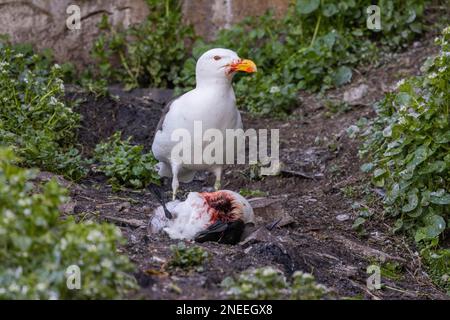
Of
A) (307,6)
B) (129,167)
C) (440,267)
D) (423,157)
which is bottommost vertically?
(440,267)

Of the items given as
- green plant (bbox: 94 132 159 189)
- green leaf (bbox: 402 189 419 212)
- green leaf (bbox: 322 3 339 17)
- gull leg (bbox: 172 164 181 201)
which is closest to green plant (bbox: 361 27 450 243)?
green leaf (bbox: 402 189 419 212)

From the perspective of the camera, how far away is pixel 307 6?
9094 millimetres

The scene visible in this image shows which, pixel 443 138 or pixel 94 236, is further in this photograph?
pixel 443 138

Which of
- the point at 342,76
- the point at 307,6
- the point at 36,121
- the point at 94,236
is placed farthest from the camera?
the point at 307,6

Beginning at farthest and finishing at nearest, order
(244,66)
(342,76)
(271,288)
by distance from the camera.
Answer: (342,76), (244,66), (271,288)

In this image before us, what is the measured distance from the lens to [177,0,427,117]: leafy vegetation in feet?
29.4

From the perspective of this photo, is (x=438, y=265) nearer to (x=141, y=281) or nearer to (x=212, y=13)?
(x=141, y=281)

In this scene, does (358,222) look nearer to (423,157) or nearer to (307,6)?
(423,157)

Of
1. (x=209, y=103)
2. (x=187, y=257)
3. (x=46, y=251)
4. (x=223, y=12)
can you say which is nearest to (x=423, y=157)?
(x=209, y=103)

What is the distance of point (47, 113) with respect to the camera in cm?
695

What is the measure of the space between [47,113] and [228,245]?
2.39 metres

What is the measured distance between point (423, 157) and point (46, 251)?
315 cm

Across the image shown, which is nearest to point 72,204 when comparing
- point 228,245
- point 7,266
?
point 228,245

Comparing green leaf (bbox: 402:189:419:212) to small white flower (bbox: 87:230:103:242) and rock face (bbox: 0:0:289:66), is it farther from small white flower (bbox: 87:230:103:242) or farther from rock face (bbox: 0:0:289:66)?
rock face (bbox: 0:0:289:66)
